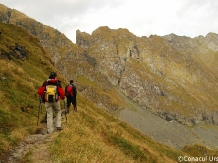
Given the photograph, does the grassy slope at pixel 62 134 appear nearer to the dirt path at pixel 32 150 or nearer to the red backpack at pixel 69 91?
the dirt path at pixel 32 150

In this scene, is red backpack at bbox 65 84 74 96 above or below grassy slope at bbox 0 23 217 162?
above

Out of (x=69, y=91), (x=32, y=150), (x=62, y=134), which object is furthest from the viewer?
(x=69, y=91)

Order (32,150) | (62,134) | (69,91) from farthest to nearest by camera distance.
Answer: (69,91) < (62,134) < (32,150)

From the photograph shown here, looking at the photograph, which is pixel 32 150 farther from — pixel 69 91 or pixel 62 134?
pixel 69 91

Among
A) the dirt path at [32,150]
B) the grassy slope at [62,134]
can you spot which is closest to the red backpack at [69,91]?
the grassy slope at [62,134]

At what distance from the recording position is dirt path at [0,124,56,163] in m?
7.78

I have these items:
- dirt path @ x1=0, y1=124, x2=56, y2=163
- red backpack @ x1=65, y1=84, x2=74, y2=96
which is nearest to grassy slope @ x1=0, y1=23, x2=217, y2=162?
dirt path @ x1=0, y1=124, x2=56, y2=163

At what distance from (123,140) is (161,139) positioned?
448 feet

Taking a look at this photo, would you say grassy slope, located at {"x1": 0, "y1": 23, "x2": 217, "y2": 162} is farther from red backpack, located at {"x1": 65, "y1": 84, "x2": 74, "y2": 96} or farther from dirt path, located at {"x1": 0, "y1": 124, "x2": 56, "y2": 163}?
red backpack, located at {"x1": 65, "y1": 84, "x2": 74, "y2": 96}

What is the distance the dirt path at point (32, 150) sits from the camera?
7.78 meters

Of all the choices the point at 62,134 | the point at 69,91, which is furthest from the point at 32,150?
the point at 69,91

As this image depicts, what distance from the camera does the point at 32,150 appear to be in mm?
8672

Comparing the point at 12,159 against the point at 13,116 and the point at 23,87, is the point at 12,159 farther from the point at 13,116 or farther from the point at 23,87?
the point at 23,87

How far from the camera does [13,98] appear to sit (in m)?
15.8
